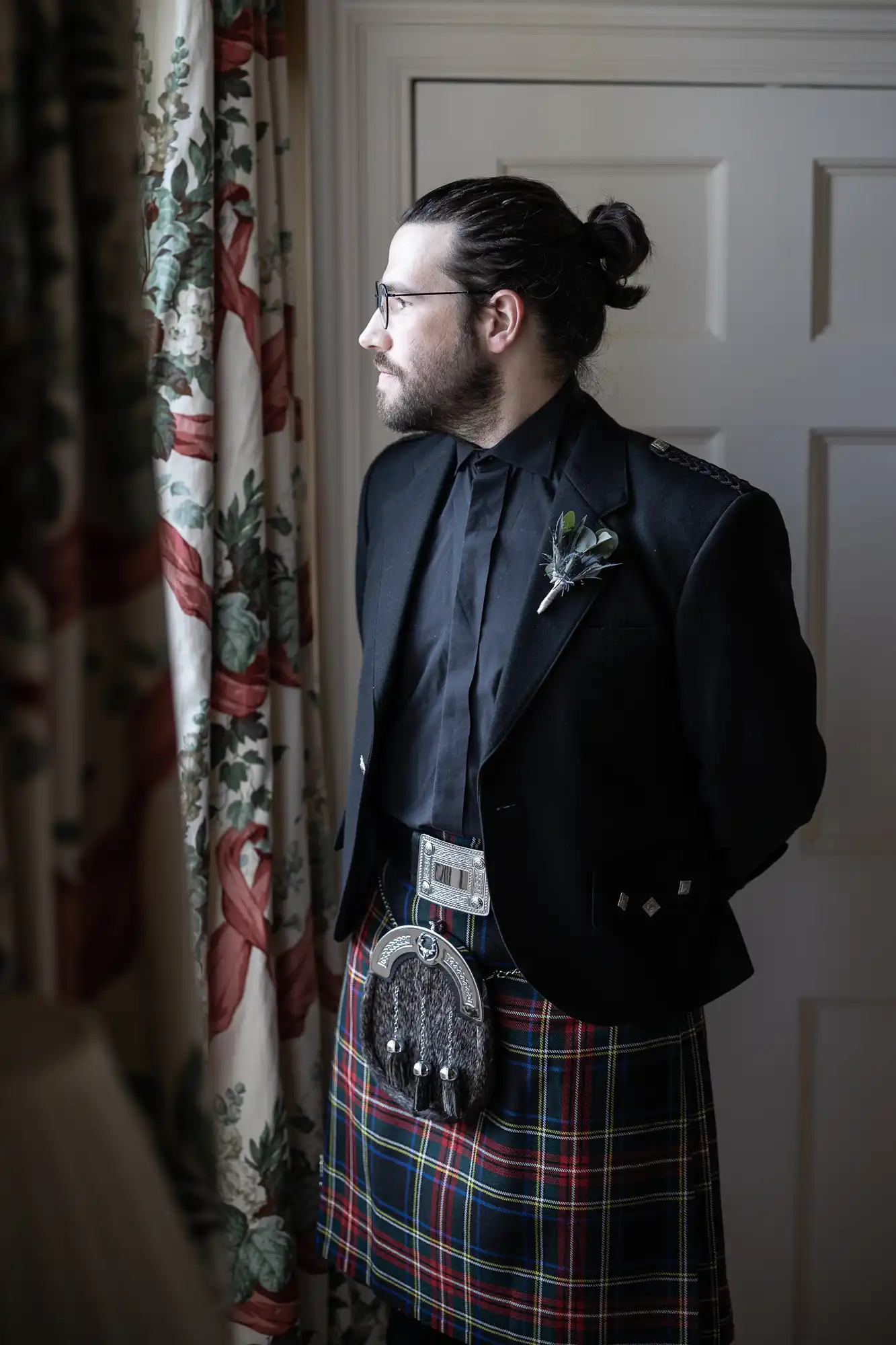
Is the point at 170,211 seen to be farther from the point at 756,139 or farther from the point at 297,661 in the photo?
the point at 756,139

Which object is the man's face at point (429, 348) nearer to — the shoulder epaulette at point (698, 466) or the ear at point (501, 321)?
the ear at point (501, 321)

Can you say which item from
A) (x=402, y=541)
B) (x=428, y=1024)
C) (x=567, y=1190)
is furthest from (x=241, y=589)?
(x=567, y=1190)

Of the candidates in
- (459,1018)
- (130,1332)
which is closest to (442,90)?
(459,1018)

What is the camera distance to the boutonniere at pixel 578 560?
121 cm

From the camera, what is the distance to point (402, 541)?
1.41 metres

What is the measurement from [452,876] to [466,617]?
0.92ft

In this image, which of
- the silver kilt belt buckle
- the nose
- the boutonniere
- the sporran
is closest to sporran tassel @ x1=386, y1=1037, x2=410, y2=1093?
the sporran

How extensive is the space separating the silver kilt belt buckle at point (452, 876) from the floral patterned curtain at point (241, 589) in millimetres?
249

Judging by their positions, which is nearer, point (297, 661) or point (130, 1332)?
point (130, 1332)

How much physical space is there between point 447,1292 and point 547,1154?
22 cm

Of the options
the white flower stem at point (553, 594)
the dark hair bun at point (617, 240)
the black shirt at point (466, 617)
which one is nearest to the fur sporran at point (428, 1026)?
the black shirt at point (466, 617)

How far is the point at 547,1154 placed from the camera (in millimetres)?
1229

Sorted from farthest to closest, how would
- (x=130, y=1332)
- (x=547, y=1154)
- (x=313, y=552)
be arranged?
1. (x=313, y=552)
2. (x=547, y=1154)
3. (x=130, y=1332)

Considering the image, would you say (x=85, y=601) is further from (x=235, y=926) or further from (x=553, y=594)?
(x=235, y=926)
